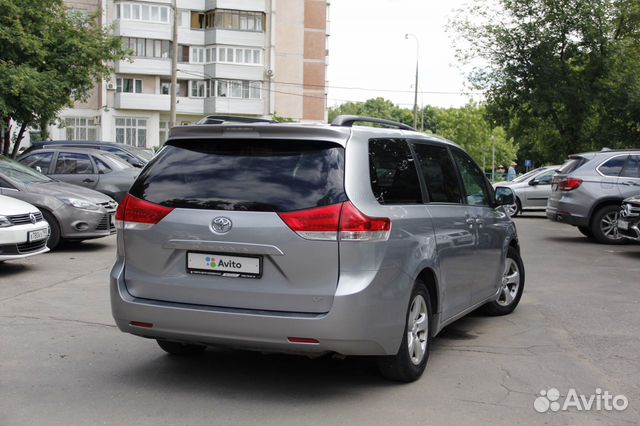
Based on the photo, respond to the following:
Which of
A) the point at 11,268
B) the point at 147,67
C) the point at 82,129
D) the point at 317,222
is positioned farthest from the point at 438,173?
the point at 82,129

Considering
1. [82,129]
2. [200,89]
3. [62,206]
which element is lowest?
[62,206]

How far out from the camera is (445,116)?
323 feet

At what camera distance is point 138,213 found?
207 inches

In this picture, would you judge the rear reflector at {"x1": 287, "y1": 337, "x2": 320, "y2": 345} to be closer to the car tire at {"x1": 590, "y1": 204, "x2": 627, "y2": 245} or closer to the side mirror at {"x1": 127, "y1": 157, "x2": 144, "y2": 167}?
the car tire at {"x1": 590, "y1": 204, "x2": 627, "y2": 245}

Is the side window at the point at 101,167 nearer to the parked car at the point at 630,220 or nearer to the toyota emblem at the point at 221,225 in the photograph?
the parked car at the point at 630,220

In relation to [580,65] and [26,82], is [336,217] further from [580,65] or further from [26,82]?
[580,65]

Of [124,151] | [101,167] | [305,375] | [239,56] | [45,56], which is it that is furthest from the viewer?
[239,56]

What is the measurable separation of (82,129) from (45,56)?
39.1m

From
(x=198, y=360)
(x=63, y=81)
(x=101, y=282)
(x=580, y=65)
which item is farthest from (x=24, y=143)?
(x=198, y=360)

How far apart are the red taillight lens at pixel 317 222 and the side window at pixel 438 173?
4.40ft

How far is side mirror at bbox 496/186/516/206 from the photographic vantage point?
24.7ft

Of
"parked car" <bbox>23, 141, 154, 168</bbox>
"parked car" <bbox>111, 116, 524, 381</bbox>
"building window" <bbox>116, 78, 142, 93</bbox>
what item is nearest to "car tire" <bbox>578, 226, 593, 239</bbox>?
"parked car" <bbox>23, 141, 154, 168</bbox>

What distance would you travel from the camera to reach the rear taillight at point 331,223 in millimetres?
4777

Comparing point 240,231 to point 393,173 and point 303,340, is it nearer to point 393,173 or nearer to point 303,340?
point 303,340
